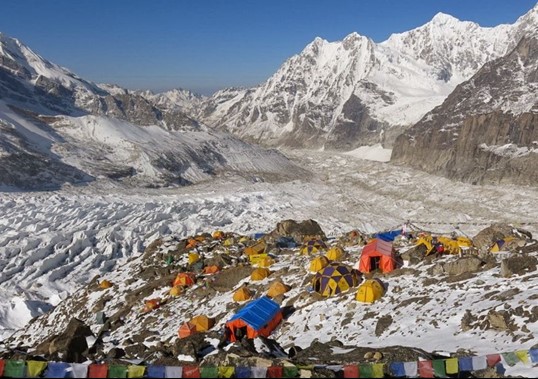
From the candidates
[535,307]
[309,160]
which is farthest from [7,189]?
[309,160]

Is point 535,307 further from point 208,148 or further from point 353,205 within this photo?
point 208,148

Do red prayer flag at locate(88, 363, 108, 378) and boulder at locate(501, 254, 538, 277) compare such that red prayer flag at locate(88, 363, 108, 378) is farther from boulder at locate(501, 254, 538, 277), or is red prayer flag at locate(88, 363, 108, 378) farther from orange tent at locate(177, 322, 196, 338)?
boulder at locate(501, 254, 538, 277)

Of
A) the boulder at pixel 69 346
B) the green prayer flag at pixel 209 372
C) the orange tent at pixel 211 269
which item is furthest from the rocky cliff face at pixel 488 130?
the green prayer flag at pixel 209 372

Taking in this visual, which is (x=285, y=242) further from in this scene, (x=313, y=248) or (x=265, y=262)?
(x=265, y=262)

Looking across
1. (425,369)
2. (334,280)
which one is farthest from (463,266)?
(425,369)

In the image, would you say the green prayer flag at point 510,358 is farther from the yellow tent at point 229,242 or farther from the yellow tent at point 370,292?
the yellow tent at point 229,242
